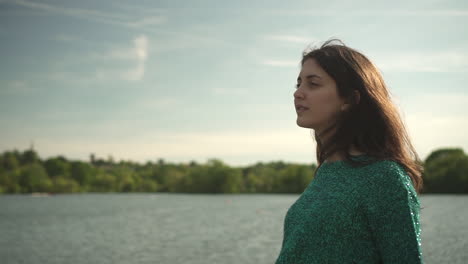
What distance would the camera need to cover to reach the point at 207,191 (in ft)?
410

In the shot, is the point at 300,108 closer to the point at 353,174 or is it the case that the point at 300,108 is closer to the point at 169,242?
the point at 353,174

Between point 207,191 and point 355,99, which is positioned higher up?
point 355,99

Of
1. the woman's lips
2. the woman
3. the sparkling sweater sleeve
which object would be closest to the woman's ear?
the woman

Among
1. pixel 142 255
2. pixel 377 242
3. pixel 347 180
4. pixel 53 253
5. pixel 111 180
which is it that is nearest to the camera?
pixel 377 242

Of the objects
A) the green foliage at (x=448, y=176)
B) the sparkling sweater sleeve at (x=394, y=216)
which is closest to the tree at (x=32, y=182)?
the green foliage at (x=448, y=176)

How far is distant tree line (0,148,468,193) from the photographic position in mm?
87562

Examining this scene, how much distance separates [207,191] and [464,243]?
102 metres

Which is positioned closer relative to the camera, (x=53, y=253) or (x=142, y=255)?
(x=142, y=255)

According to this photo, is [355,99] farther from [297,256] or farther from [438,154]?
[438,154]

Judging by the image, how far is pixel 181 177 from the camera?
135375 millimetres

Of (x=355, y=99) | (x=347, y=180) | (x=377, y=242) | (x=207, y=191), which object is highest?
(x=355, y=99)

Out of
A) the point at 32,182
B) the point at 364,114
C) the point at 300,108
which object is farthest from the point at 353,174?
the point at 32,182

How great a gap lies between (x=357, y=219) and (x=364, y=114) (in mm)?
544

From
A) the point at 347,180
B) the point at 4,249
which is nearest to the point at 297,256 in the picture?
the point at 347,180
